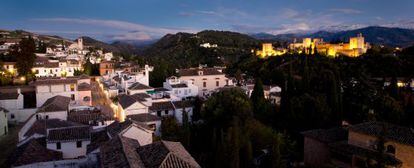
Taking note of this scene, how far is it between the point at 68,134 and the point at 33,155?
2431 mm

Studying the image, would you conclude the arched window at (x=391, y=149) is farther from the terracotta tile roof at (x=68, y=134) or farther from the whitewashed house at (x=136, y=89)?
the whitewashed house at (x=136, y=89)

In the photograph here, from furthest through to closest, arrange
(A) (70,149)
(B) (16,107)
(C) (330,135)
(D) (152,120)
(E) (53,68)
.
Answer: (E) (53,68)
(B) (16,107)
(D) (152,120)
(C) (330,135)
(A) (70,149)

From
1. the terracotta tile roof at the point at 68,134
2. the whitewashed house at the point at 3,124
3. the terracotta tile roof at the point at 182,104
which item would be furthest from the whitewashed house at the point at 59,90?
the terracotta tile roof at the point at 68,134

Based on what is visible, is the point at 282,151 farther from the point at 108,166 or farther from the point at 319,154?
the point at 108,166

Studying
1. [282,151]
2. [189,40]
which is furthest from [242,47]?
[282,151]

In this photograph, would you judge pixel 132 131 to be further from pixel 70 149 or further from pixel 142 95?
pixel 142 95

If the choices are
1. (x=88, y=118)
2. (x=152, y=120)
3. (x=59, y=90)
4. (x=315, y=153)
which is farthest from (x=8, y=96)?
(x=315, y=153)

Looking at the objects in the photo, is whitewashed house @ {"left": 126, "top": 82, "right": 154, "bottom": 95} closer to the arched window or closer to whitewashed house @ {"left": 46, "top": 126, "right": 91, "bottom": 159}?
whitewashed house @ {"left": 46, "top": 126, "right": 91, "bottom": 159}

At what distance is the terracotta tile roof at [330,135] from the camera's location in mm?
21875

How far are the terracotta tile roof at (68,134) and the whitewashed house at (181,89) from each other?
1837cm

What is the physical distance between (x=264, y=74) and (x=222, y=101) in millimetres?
27073

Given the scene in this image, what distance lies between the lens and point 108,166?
13.1 meters

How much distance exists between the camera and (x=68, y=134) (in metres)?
20.1

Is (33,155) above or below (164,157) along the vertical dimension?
below
